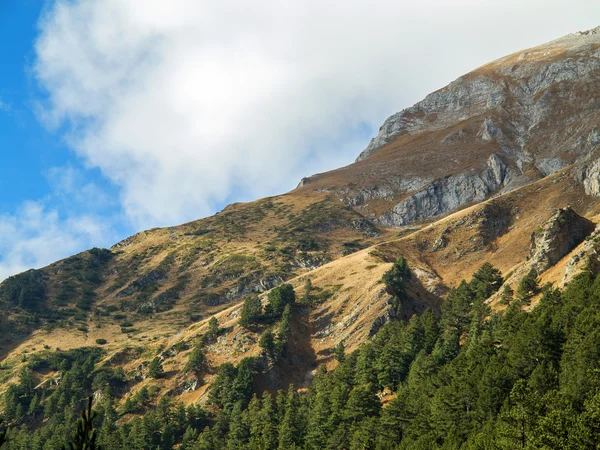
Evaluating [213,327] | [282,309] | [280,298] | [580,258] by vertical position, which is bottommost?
[580,258]

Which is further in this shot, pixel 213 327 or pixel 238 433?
pixel 213 327

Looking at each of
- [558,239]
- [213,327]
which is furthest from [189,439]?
[558,239]

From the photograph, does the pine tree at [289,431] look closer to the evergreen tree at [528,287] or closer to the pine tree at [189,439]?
the pine tree at [189,439]

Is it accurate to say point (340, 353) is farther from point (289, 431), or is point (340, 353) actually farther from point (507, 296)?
point (507, 296)

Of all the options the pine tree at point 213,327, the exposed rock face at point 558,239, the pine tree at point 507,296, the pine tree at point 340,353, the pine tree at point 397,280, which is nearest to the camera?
the pine tree at point 507,296

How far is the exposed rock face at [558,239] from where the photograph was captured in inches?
4272

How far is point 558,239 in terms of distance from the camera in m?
110

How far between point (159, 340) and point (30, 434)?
42.7m

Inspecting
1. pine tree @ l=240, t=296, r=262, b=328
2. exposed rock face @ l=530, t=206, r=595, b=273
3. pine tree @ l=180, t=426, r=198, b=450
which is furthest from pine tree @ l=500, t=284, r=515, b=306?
pine tree @ l=180, t=426, r=198, b=450

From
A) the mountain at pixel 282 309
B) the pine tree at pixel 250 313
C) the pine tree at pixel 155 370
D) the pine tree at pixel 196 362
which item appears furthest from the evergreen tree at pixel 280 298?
the pine tree at pixel 155 370

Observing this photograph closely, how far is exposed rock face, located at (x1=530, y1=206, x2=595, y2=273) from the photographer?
356 feet

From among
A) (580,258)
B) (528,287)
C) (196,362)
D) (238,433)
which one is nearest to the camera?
(238,433)

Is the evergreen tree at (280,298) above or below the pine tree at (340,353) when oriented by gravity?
above

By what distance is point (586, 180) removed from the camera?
6786 inches
